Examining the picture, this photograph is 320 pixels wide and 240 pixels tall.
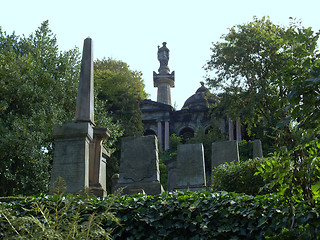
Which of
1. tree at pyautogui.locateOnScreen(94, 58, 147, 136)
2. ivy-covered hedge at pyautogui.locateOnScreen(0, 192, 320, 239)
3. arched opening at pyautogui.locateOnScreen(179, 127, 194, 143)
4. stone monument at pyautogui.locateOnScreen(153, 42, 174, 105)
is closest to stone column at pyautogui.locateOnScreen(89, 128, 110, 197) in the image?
ivy-covered hedge at pyautogui.locateOnScreen(0, 192, 320, 239)

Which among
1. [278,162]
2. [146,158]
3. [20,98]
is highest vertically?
[20,98]

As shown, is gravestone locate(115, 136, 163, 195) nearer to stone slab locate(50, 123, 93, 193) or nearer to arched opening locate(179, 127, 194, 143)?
stone slab locate(50, 123, 93, 193)

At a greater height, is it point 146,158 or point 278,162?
point 146,158

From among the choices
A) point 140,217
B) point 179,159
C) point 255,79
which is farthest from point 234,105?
point 140,217

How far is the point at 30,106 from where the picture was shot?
60.2ft

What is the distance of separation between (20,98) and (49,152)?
283 cm

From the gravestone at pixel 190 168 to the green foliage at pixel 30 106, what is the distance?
303 inches

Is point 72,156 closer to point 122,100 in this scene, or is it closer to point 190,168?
point 190,168

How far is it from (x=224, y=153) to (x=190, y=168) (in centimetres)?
198

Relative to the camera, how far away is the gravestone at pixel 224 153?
13.5 m

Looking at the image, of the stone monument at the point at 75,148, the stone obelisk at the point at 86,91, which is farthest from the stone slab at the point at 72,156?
the stone obelisk at the point at 86,91

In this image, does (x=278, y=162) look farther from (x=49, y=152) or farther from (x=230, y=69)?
(x=230, y=69)

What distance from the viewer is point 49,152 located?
1908cm

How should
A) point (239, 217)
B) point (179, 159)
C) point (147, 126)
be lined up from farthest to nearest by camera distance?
point (147, 126) < point (179, 159) < point (239, 217)
